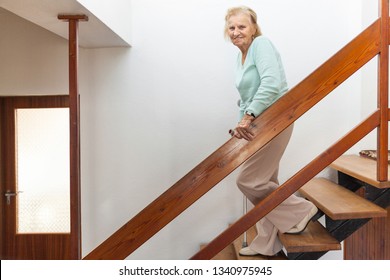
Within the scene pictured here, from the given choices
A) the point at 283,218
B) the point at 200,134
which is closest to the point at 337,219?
the point at 283,218

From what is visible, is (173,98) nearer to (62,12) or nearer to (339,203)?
(62,12)

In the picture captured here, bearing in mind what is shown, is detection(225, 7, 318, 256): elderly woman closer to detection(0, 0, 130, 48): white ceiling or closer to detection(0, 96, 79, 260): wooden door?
detection(0, 0, 130, 48): white ceiling

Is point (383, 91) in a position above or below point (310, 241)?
above

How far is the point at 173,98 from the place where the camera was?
2826 mm

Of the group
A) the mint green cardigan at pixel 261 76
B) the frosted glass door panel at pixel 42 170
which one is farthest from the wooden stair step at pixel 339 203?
the frosted glass door panel at pixel 42 170

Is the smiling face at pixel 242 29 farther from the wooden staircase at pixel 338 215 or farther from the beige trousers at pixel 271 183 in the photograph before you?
the wooden staircase at pixel 338 215

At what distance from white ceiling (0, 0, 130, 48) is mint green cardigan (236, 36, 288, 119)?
2.64 ft

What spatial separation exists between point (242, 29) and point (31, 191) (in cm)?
200

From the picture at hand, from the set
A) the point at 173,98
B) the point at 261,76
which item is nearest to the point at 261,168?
the point at 261,76

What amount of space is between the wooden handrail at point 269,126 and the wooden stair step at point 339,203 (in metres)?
0.29

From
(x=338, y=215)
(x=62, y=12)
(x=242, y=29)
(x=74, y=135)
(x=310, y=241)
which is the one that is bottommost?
(x=310, y=241)

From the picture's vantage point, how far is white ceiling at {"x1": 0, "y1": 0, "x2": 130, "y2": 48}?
187 centimetres
